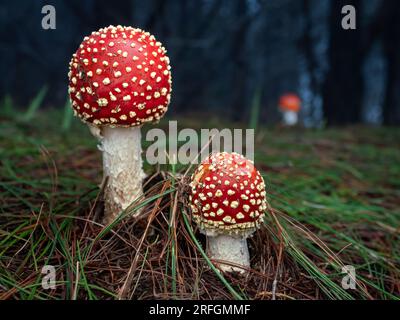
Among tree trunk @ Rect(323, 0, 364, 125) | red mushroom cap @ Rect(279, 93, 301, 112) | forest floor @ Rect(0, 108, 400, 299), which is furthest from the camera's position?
red mushroom cap @ Rect(279, 93, 301, 112)

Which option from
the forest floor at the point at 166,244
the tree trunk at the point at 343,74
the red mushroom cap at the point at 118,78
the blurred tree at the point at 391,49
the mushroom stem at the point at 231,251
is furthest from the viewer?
the blurred tree at the point at 391,49

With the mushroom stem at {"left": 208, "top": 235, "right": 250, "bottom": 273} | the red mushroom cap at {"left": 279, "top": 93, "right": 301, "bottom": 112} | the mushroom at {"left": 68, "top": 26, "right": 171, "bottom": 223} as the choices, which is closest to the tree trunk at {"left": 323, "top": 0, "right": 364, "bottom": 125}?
the red mushroom cap at {"left": 279, "top": 93, "right": 301, "bottom": 112}

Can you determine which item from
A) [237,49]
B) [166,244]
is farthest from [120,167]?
[237,49]

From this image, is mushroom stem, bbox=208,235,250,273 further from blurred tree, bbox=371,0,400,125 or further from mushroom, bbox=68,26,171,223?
blurred tree, bbox=371,0,400,125

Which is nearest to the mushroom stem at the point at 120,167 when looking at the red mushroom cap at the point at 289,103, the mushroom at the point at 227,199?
the mushroom at the point at 227,199

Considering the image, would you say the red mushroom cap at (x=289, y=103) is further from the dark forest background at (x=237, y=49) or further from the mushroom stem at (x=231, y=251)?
the mushroom stem at (x=231, y=251)
